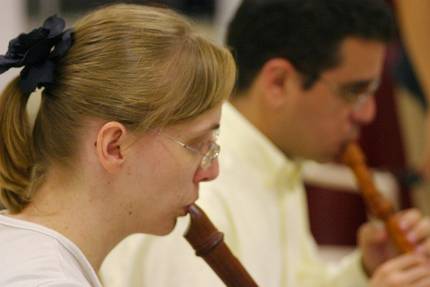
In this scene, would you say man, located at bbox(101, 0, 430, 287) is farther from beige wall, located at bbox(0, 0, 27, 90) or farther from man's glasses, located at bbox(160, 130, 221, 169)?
beige wall, located at bbox(0, 0, 27, 90)

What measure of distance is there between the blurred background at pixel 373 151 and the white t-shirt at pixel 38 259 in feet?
5.64

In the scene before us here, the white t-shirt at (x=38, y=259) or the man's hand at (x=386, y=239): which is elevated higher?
the white t-shirt at (x=38, y=259)

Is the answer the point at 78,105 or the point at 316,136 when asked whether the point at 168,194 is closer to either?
the point at 78,105

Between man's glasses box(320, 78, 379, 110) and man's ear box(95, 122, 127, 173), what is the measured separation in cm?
67

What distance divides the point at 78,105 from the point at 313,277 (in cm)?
79

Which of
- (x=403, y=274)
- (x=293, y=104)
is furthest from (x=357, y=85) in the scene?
(x=403, y=274)

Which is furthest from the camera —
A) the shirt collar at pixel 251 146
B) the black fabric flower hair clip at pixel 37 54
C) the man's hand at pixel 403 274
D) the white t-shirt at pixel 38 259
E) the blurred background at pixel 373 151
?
the blurred background at pixel 373 151

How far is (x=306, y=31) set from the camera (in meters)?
1.74

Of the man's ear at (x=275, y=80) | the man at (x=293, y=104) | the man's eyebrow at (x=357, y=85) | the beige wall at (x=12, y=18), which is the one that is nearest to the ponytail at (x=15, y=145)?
the man at (x=293, y=104)

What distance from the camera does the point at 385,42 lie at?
1.80 metres

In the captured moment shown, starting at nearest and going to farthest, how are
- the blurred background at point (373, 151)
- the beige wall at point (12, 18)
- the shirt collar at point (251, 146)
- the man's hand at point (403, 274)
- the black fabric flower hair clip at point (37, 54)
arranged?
the black fabric flower hair clip at point (37, 54) < the man's hand at point (403, 274) < the shirt collar at point (251, 146) < the blurred background at point (373, 151) < the beige wall at point (12, 18)

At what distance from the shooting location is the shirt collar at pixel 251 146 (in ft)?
5.45

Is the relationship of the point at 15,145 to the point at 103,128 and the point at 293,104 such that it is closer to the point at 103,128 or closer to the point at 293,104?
the point at 103,128

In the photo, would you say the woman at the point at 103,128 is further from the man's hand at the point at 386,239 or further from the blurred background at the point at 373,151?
the blurred background at the point at 373,151
